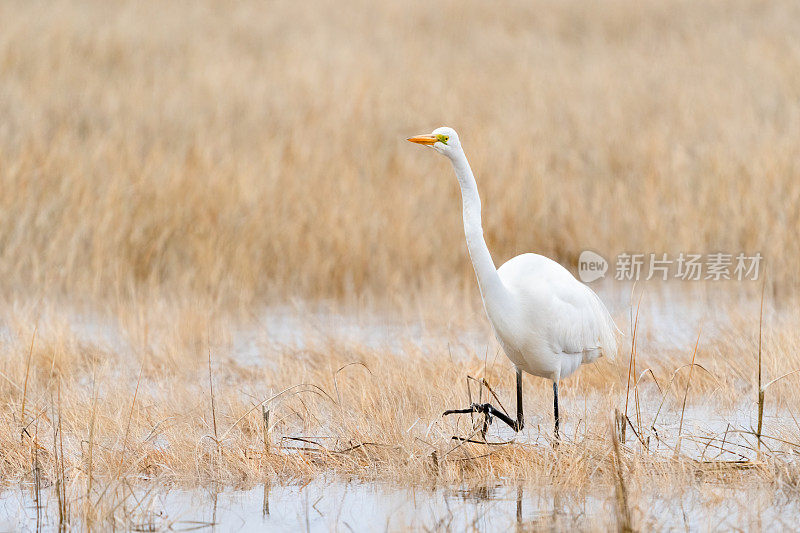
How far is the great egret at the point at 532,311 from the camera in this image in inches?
160

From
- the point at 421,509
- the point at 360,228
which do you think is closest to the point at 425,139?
the point at 421,509

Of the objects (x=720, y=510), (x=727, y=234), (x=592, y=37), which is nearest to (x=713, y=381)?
(x=720, y=510)

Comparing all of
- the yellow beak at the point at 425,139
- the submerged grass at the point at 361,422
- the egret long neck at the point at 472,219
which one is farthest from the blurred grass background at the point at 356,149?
the yellow beak at the point at 425,139

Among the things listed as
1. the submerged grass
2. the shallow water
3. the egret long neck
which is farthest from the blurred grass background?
the shallow water

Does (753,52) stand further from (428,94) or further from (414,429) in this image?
(414,429)

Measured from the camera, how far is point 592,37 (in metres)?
15.5

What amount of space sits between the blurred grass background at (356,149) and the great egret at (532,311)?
9.74 feet

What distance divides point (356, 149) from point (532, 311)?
6.13 meters

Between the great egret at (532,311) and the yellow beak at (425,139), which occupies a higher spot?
the yellow beak at (425,139)

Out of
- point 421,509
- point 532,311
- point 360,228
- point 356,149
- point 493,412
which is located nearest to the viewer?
point 421,509

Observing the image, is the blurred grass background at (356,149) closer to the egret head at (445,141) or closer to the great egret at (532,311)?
the great egret at (532,311)

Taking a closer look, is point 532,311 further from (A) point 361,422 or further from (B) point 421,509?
(B) point 421,509

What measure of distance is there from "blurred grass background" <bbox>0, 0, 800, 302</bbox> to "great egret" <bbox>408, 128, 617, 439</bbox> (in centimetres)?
297

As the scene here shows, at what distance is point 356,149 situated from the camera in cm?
1032
